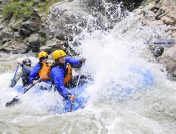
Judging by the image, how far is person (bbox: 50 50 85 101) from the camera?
8344 millimetres

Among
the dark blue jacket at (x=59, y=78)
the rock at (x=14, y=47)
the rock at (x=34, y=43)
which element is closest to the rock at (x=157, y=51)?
the dark blue jacket at (x=59, y=78)

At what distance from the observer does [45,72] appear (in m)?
9.22

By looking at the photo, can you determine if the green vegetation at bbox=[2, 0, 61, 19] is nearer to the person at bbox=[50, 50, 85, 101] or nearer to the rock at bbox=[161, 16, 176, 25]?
the rock at bbox=[161, 16, 176, 25]

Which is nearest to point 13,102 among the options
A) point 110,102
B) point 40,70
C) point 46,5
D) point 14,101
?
point 14,101

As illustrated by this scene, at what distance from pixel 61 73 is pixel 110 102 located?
1.35 meters

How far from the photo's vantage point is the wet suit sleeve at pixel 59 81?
8320mm

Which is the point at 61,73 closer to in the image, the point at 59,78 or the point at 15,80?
the point at 59,78

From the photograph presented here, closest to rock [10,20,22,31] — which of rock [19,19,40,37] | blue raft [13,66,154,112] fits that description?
rock [19,19,40,37]

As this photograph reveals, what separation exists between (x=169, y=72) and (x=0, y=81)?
5.11m

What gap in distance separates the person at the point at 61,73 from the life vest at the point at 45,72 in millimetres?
411

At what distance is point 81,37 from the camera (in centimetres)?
1359

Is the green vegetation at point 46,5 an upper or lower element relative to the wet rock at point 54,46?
upper

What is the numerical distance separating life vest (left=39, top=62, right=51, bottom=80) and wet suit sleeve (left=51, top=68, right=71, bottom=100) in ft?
1.64

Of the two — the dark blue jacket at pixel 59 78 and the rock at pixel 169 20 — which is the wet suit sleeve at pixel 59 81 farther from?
the rock at pixel 169 20
